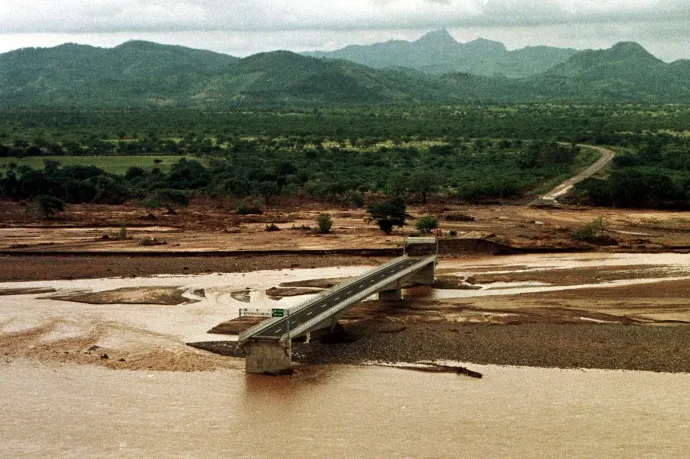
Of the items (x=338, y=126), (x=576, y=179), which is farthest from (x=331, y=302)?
(x=338, y=126)

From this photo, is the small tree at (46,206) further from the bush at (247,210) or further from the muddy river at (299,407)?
the muddy river at (299,407)

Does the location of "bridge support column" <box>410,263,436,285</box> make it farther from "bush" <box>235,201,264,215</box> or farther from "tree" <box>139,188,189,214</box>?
"tree" <box>139,188,189,214</box>

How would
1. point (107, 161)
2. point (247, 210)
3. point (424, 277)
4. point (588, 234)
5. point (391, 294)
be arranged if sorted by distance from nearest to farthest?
point (391, 294), point (424, 277), point (588, 234), point (247, 210), point (107, 161)

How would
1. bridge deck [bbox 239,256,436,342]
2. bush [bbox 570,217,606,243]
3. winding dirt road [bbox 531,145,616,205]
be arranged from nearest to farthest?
bridge deck [bbox 239,256,436,342], bush [bbox 570,217,606,243], winding dirt road [bbox 531,145,616,205]

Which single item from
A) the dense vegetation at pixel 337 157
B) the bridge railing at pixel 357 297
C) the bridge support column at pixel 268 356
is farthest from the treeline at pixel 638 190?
the bridge support column at pixel 268 356

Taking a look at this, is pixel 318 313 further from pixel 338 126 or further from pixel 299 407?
pixel 338 126

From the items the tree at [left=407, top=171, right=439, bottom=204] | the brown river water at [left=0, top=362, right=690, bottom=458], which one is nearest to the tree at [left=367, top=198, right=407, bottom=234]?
the tree at [left=407, top=171, right=439, bottom=204]

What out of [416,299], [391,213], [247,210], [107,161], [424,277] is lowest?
[416,299]
